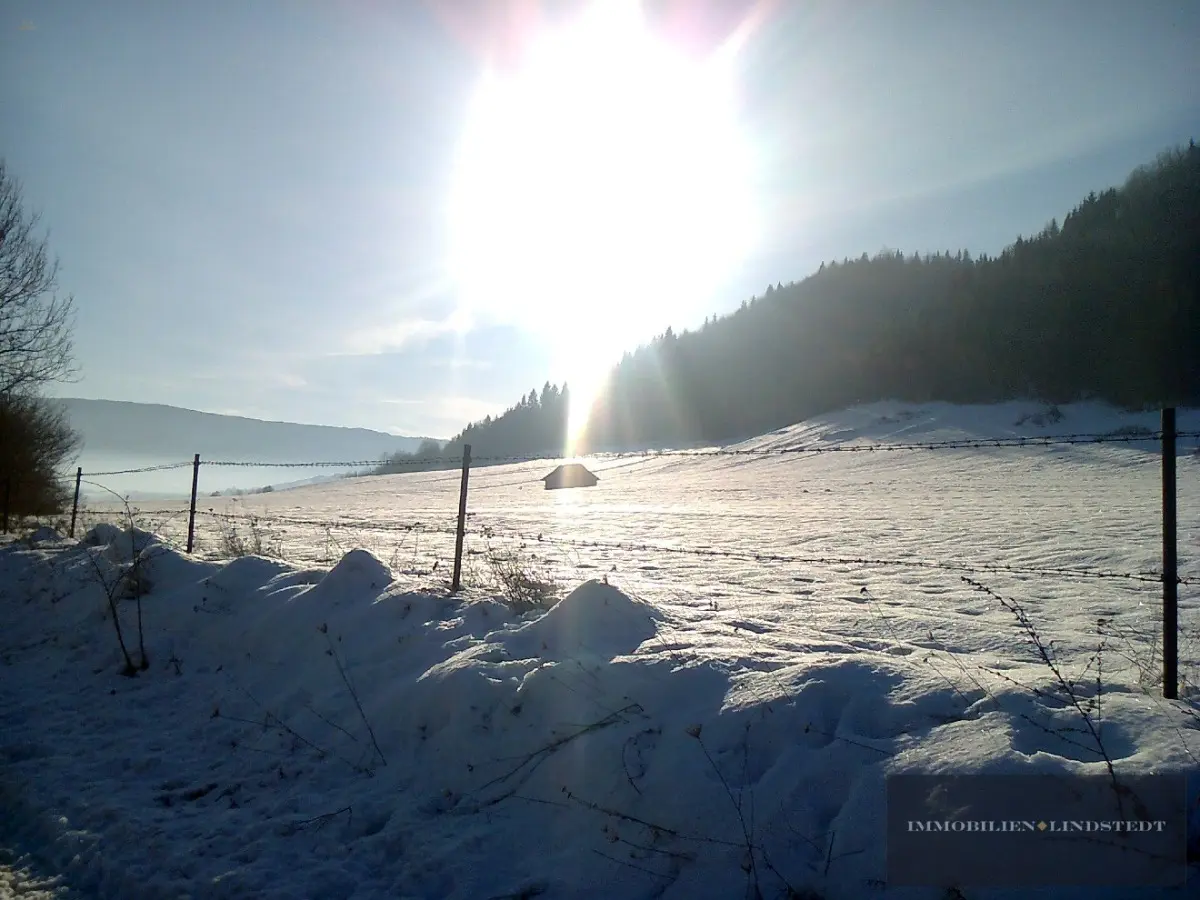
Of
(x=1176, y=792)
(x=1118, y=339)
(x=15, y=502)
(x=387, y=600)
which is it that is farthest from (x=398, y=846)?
(x=1118, y=339)

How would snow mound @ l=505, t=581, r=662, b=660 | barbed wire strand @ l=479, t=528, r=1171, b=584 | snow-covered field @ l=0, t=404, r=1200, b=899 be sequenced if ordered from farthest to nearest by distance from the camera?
barbed wire strand @ l=479, t=528, r=1171, b=584
snow mound @ l=505, t=581, r=662, b=660
snow-covered field @ l=0, t=404, r=1200, b=899

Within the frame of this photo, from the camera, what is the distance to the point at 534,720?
4531 millimetres

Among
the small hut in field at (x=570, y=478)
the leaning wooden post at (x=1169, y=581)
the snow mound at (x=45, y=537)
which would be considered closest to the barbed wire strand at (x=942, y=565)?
the leaning wooden post at (x=1169, y=581)

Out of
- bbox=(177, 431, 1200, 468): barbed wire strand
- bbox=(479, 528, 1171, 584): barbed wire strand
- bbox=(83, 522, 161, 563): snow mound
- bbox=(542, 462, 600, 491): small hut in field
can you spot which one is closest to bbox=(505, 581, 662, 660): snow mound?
bbox=(479, 528, 1171, 584): barbed wire strand

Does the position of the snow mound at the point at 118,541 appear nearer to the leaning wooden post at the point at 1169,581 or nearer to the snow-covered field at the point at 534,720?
the snow-covered field at the point at 534,720

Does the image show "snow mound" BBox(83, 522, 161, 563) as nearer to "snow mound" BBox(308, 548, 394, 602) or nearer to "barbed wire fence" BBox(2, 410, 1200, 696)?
"barbed wire fence" BBox(2, 410, 1200, 696)

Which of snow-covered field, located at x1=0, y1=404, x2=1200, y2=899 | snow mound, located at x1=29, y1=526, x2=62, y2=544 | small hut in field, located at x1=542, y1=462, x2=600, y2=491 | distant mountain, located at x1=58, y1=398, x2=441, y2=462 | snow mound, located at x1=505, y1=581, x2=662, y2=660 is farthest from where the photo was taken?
distant mountain, located at x1=58, y1=398, x2=441, y2=462

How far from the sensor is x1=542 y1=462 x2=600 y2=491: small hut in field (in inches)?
1785

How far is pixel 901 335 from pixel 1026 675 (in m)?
71.8

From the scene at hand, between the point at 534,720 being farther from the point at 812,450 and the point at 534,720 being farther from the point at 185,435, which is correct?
the point at 185,435

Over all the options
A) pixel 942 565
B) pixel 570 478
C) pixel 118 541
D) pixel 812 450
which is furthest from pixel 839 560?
pixel 570 478

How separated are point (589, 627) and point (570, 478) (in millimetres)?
40136

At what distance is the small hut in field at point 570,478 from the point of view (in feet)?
149

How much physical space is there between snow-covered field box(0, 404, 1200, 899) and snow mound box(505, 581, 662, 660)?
0.09ft
